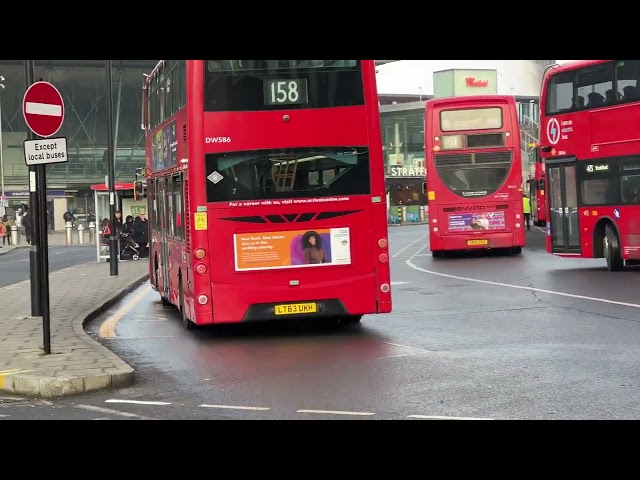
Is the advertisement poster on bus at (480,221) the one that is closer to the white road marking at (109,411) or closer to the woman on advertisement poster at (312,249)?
the woman on advertisement poster at (312,249)

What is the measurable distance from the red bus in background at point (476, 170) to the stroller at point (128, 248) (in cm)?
1198

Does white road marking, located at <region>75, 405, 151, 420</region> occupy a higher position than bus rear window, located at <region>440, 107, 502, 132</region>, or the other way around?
bus rear window, located at <region>440, 107, 502, 132</region>

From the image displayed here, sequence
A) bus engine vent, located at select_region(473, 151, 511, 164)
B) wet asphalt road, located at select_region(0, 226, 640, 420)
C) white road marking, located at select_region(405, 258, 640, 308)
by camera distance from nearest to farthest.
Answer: wet asphalt road, located at select_region(0, 226, 640, 420) → white road marking, located at select_region(405, 258, 640, 308) → bus engine vent, located at select_region(473, 151, 511, 164)

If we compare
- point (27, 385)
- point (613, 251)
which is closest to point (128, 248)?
point (613, 251)

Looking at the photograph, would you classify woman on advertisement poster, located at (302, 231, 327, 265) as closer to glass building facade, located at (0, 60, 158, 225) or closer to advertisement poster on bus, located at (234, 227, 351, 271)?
advertisement poster on bus, located at (234, 227, 351, 271)

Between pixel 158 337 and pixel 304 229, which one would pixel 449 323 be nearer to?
pixel 304 229

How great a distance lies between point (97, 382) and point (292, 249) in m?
4.24

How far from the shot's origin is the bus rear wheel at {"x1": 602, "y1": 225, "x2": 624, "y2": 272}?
77.4ft

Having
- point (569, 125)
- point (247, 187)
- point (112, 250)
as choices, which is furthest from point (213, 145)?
point (112, 250)

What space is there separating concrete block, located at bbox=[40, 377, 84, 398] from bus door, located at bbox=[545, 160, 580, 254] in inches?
645

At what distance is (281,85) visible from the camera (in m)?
14.1

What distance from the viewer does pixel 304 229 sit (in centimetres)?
1421

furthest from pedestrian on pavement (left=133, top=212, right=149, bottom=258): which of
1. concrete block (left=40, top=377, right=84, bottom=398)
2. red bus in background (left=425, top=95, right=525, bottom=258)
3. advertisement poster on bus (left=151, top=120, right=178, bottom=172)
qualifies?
concrete block (left=40, top=377, right=84, bottom=398)

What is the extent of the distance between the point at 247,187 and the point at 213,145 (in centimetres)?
64
